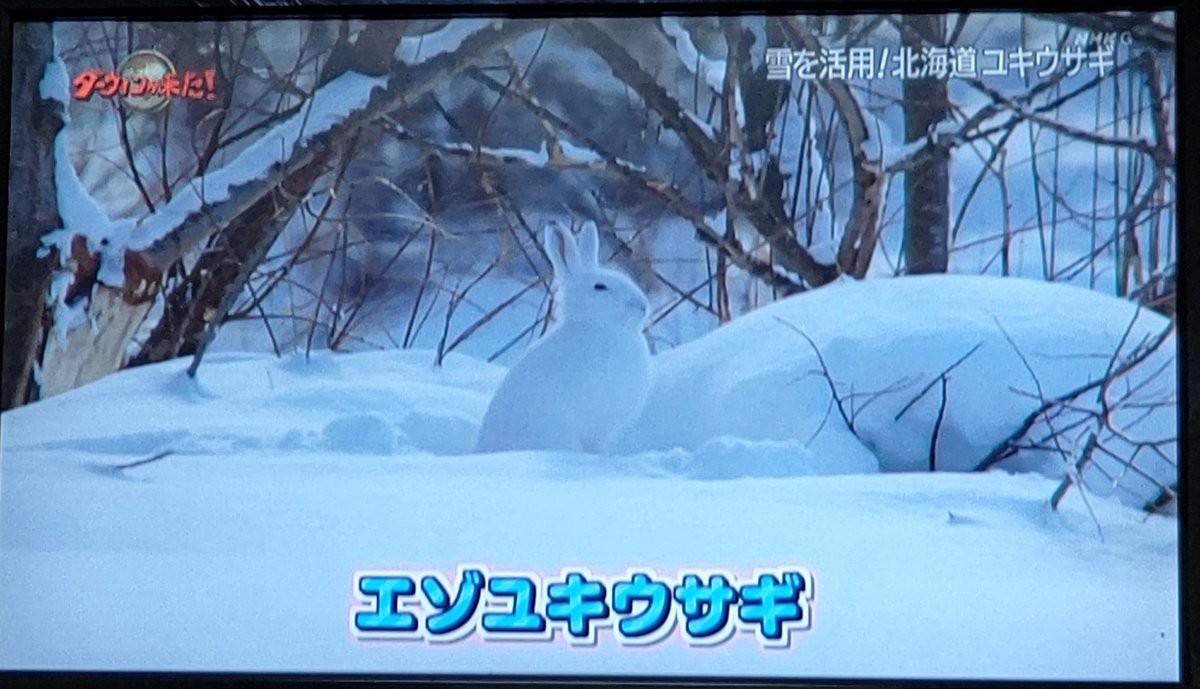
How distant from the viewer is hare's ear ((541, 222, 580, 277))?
3.12 m

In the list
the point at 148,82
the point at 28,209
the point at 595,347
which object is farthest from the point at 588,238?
the point at 28,209

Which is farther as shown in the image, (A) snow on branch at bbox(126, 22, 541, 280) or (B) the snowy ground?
(A) snow on branch at bbox(126, 22, 541, 280)

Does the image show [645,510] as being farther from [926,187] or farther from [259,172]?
[259,172]

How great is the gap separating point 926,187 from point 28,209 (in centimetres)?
198

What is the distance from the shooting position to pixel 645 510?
10.0ft

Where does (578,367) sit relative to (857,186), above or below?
below

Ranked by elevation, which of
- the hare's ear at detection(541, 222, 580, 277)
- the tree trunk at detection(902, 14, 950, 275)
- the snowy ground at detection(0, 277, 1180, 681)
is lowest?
the snowy ground at detection(0, 277, 1180, 681)

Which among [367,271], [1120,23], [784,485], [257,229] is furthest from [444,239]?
[1120,23]

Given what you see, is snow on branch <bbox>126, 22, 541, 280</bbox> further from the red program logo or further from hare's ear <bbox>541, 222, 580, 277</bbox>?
hare's ear <bbox>541, 222, 580, 277</bbox>

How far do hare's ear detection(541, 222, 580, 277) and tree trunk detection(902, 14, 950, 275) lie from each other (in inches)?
28.4

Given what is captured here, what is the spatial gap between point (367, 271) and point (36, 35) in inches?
36.3

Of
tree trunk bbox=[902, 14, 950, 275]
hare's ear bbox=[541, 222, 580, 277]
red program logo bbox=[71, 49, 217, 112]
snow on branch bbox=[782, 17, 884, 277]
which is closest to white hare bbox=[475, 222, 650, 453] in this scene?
hare's ear bbox=[541, 222, 580, 277]

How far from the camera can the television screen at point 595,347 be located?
303 centimetres

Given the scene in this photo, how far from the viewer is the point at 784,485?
3.06 m
